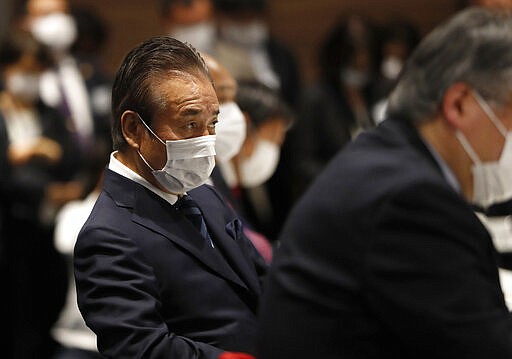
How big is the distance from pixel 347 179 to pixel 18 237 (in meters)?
3.50

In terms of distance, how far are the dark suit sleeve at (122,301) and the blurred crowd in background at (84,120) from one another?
2121 mm

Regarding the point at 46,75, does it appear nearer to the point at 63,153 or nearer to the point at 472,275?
the point at 63,153

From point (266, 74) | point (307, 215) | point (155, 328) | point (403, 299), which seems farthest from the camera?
point (266, 74)

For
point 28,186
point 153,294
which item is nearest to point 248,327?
point 153,294

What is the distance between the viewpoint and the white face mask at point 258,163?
396 centimetres

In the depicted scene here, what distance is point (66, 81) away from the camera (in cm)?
536

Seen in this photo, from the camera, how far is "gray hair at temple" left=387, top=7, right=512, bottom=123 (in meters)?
1.84

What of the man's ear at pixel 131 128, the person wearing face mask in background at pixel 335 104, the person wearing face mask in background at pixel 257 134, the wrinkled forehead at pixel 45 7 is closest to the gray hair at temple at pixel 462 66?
the man's ear at pixel 131 128

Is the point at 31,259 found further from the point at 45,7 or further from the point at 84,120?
the point at 45,7

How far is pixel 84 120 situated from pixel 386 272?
3.79m

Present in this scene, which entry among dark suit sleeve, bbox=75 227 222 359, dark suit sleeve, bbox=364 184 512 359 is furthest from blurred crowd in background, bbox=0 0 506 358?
dark suit sleeve, bbox=364 184 512 359

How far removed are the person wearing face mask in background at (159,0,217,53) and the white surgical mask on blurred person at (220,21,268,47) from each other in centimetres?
8

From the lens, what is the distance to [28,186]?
493cm

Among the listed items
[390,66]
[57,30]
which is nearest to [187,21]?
[57,30]
